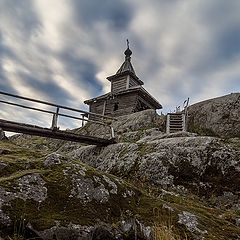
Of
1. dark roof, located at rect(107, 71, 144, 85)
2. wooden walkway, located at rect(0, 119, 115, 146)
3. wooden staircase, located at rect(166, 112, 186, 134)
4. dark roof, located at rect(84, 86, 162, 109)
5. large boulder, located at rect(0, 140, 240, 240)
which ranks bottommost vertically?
large boulder, located at rect(0, 140, 240, 240)

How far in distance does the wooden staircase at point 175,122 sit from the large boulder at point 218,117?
154cm

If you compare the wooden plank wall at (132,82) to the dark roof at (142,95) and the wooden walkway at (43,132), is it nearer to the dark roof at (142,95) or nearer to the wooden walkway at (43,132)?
the dark roof at (142,95)

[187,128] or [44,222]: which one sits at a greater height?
[187,128]

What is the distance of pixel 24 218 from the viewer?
410 cm

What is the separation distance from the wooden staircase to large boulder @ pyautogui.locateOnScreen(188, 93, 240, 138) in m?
1.54

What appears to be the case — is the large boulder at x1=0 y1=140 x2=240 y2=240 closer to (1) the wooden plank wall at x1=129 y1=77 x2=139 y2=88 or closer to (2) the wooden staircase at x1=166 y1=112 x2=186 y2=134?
(2) the wooden staircase at x1=166 y1=112 x2=186 y2=134

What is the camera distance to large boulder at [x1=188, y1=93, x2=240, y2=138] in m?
22.3

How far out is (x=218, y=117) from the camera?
2361cm

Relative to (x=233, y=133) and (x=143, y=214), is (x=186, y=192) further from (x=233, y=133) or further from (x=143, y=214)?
(x=233, y=133)

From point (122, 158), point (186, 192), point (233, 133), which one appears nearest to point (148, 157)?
point (122, 158)

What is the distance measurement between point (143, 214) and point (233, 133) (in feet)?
61.3

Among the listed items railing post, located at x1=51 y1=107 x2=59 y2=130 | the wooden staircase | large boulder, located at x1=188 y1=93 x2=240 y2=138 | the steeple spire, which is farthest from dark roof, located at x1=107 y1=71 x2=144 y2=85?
railing post, located at x1=51 y1=107 x2=59 y2=130

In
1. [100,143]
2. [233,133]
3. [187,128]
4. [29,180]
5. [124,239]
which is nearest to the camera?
[124,239]

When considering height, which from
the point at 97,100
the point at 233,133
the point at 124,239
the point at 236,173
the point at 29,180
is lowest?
the point at 124,239
